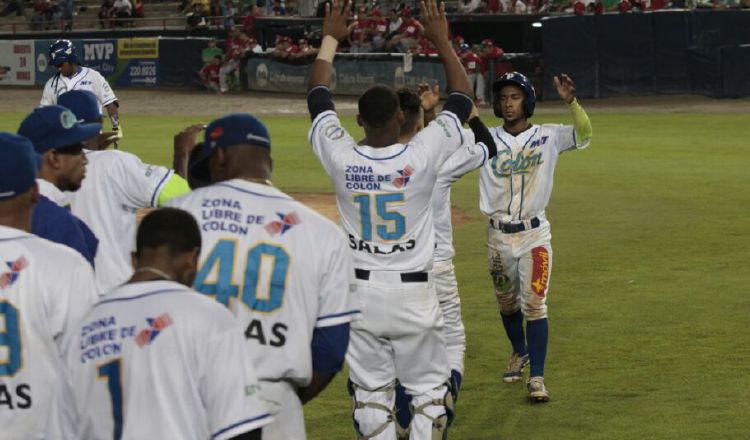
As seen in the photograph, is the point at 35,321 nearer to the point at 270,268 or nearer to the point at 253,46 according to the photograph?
the point at 270,268

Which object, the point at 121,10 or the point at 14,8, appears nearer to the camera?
the point at 121,10

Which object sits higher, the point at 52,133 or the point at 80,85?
the point at 80,85

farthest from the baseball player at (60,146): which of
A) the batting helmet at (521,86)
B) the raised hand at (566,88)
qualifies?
the raised hand at (566,88)

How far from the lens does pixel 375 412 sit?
6676 mm

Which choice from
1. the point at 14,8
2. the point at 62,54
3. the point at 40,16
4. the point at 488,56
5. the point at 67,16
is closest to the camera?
the point at 62,54

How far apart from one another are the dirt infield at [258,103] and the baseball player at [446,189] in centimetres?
2471

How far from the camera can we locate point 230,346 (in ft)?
12.8

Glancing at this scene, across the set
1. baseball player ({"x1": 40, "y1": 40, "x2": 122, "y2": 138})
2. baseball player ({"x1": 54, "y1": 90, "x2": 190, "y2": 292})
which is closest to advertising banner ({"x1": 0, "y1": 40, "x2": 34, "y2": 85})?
baseball player ({"x1": 40, "y1": 40, "x2": 122, "y2": 138})

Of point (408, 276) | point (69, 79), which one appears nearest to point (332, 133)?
point (408, 276)

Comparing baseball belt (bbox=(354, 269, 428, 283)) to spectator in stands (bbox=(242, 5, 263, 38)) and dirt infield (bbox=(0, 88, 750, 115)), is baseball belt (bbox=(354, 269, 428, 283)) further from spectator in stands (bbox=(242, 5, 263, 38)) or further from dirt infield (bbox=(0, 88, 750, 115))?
spectator in stands (bbox=(242, 5, 263, 38))

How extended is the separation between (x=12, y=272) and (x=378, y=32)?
34197 millimetres

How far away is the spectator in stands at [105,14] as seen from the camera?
48125 mm

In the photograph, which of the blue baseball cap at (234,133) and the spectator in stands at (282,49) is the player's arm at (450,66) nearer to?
the blue baseball cap at (234,133)

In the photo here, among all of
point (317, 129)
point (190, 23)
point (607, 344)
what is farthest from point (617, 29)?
point (317, 129)
